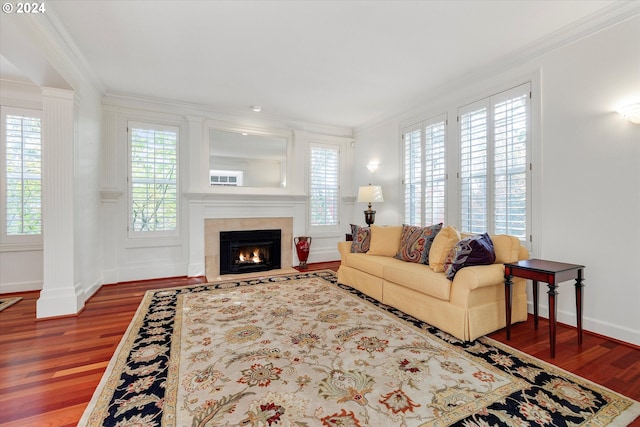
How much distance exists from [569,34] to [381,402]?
11.9 feet

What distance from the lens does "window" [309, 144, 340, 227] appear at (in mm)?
5699

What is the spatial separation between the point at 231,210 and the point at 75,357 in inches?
120

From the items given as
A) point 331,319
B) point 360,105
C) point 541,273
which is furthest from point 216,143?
point 541,273

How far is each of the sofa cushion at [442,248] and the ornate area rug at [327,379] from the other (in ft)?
2.00

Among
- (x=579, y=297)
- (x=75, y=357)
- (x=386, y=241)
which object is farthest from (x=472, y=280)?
(x=75, y=357)

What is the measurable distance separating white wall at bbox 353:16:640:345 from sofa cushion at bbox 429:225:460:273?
939 millimetres

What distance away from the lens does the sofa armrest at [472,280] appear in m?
2.35

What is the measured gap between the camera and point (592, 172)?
2562 mm

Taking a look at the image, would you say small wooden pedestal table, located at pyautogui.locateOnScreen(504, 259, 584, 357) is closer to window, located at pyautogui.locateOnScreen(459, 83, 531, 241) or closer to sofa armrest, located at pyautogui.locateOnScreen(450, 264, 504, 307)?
sofa armrest, located at pyautogui.locateOnScreen(450, 264, 504, 307)

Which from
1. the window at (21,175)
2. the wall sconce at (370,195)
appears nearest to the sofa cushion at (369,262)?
the wall sconce at (370,195)

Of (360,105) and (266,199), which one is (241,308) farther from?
(360,105)

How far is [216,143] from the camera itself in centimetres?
486

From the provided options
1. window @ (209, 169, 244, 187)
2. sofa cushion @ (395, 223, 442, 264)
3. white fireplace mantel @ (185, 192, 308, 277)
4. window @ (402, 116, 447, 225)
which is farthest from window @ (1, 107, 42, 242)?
window @ (402, 116, 447, 225)

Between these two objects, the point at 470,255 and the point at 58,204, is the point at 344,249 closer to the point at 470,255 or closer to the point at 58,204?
the point at 470,255
